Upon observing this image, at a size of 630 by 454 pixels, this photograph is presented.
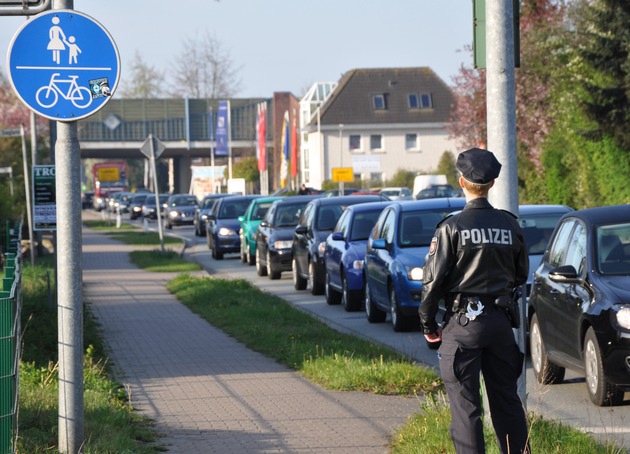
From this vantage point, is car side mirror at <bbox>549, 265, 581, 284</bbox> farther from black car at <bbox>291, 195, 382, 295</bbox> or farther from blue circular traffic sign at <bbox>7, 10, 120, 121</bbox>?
black car at <bbox>291, 195, 382, 295</bbox>

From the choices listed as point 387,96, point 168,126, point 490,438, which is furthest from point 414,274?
point 168,126

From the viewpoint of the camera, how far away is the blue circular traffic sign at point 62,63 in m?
7.25

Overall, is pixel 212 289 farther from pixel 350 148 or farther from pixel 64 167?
pixel 350 148

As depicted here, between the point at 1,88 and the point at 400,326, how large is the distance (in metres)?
45.7

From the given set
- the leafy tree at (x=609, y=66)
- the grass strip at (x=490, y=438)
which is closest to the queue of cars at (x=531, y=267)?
the grass strip at (x=490, y=438)

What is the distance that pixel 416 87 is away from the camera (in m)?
97.6

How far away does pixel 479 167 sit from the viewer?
6.34 metres

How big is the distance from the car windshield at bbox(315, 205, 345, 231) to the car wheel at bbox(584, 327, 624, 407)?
12839 millimetres

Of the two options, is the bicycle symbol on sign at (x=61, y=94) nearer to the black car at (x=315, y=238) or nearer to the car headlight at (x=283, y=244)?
the black car at (x=315, y=238)

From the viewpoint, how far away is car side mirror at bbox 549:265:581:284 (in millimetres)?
10391

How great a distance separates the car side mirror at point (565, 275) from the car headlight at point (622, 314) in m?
0.68

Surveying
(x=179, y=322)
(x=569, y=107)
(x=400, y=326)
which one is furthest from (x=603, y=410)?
(x=569, y=107)

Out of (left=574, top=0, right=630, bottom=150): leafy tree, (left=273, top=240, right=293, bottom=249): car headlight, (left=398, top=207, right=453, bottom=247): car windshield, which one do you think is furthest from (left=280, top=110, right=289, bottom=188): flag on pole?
(left=398, top=207, right=453, bottom=247): car windshield

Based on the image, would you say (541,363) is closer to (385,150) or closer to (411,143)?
(385,150)
